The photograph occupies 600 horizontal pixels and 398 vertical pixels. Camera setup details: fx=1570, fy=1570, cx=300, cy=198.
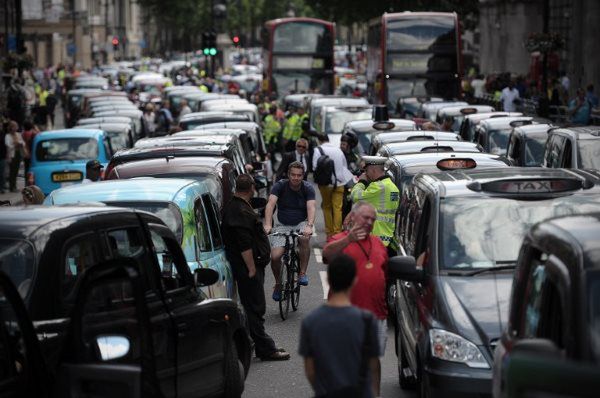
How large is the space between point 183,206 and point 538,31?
189 feet

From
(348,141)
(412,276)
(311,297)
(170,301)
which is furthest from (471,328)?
(348,141)

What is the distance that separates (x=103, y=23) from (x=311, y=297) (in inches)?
5161

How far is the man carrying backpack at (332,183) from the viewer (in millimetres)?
21109

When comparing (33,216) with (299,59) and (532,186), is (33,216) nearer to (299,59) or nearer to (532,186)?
(532,186)

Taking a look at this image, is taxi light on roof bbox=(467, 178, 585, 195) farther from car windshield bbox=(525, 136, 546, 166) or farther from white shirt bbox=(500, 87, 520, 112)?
white shirt bbox=(500, 87, 520, 112)

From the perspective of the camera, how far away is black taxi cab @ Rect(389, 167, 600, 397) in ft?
30.8

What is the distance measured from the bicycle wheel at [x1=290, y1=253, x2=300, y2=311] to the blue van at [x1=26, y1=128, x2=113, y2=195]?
10.5 meters

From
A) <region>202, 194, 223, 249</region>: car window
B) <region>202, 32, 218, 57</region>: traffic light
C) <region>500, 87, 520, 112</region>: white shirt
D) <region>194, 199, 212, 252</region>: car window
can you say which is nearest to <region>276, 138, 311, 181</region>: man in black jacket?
<region>202, 194, 223, 249</region>: car window

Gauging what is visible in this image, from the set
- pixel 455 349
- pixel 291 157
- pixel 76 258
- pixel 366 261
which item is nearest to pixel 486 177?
pixel 366 261

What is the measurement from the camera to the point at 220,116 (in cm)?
2948

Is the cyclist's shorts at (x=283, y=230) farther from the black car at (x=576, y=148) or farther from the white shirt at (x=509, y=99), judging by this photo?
the white shirt at (x=509, y=99)

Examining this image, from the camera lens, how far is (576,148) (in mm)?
17719

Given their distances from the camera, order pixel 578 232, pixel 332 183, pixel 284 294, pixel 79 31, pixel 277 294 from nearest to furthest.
A: pixel 578 232, pixel 277 294, pixel 284 294, pixel 332 183, pixel 79 31

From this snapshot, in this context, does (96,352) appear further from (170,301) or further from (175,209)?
(175,209)
